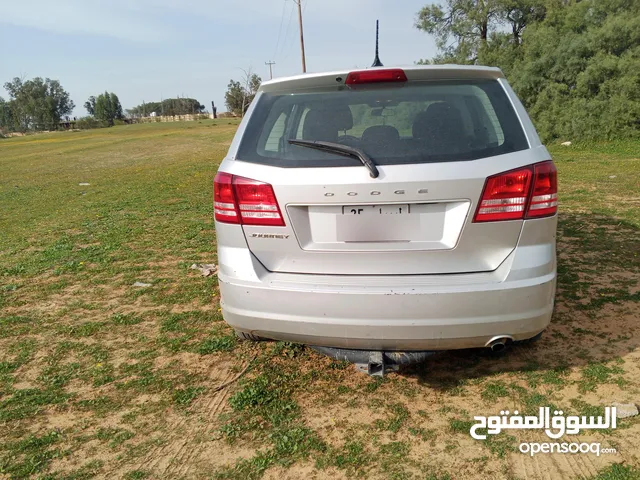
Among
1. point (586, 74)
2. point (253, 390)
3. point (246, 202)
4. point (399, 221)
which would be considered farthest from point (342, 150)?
point (586, 74)

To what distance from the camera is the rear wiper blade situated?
250cm

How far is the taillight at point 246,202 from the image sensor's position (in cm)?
265

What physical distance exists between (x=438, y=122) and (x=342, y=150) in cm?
54

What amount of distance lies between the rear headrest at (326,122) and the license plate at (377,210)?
408 mm

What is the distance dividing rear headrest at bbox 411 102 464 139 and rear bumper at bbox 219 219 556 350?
689 mm

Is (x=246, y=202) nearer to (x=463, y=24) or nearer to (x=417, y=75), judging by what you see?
(x=417, y=75)

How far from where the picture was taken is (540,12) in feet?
87.5

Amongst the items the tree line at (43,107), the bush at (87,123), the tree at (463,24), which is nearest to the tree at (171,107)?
the tree line at (43,107)

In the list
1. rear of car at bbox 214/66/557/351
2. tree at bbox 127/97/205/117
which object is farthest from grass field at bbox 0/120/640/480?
tree at bbox 127/97/205/117

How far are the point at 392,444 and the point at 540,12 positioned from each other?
95.8ft

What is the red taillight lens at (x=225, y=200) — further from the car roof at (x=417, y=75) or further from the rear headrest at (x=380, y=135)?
the rear headrest at (x=380, y=135)

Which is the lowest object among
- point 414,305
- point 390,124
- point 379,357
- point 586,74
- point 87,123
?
point 379,357

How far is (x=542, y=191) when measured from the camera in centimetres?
257

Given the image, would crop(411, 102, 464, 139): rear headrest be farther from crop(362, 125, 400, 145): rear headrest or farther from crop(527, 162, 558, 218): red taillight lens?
crop(527, 162, 558, 218): red taillight lens
